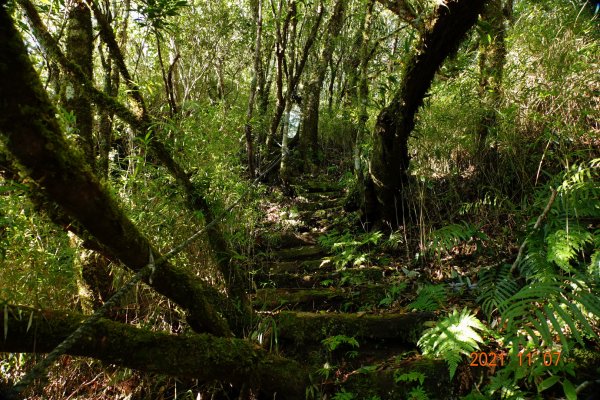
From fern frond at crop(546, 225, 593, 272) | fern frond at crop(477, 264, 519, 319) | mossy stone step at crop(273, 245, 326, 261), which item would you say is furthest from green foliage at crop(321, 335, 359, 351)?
mossy stone step at crop(273, 245, 326, 261)

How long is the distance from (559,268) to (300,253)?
3.21 m

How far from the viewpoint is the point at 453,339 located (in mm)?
2299

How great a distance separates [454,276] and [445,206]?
1.08 metres

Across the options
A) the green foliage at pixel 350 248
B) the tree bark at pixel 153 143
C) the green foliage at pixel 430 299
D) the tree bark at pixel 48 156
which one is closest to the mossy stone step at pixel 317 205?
the green foliage at pixel 350 248

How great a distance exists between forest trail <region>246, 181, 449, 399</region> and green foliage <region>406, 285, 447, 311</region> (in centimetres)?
15

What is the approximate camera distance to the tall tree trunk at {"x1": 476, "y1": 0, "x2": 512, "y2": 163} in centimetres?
424

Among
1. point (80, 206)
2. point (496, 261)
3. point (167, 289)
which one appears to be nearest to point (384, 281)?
point (496, 261)

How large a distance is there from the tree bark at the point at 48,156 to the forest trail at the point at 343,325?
1520 mm

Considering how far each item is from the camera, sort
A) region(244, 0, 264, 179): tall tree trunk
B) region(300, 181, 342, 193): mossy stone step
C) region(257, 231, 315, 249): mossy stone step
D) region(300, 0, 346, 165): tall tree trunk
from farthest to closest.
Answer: region(300, 0, 346, 165): tall tree trunk
region(300, 181, 342, 193): mossy stone step
region(257, 231, 315, 249): mossy stone step
region(244, 0, 264, 179): tall tree trunk

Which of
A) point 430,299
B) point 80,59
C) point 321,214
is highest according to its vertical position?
point 80,59

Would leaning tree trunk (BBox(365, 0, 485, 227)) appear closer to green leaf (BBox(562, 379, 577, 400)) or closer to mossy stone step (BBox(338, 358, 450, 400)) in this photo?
mossy stone step (BBox(338, 358, 450, 400))

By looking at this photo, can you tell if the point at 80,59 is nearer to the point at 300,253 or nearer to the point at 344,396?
the point at 344,396

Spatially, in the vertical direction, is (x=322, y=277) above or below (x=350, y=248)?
below

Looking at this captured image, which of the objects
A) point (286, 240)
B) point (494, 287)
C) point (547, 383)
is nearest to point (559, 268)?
point (494, 287)
